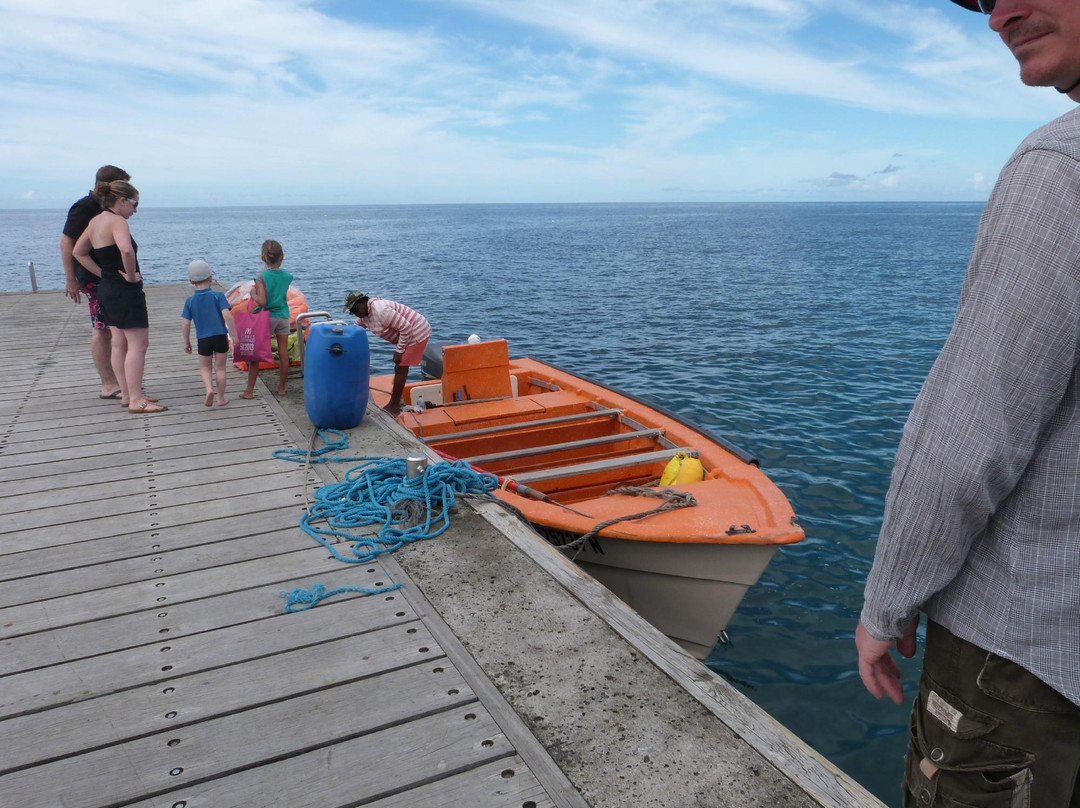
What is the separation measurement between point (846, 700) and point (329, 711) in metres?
3.87

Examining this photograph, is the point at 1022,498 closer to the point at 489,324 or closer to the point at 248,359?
the point at 248,359

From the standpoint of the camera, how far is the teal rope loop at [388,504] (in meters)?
3.64

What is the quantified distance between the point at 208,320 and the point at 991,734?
595 centimetres

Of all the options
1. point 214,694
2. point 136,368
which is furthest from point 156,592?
point 136,368

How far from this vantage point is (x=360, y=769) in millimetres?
2164

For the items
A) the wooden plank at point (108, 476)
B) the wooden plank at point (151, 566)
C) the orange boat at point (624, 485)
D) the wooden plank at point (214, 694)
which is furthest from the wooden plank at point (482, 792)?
the wooden plank at point (108, 476)

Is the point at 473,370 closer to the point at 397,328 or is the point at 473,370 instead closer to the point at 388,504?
the point at 397,328

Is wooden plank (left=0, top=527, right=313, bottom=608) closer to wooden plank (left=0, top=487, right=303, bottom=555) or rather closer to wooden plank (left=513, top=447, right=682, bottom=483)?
wooden plank (left=0, top=487, right=303, bottom=555)

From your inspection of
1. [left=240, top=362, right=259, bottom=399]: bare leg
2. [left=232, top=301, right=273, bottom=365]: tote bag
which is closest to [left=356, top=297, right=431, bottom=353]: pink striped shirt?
[left=232, top=301, right=273, bottom=365]: tote bag

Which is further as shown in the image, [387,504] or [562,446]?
[562,446]

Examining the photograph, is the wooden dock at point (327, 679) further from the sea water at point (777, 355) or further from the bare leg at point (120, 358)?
the sea water at point (777, 355)

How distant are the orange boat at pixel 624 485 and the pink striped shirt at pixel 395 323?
439 millimetres

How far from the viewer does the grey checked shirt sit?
1184 millimetres

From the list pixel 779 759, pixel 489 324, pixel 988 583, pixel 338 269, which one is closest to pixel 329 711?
pixel 779 759
